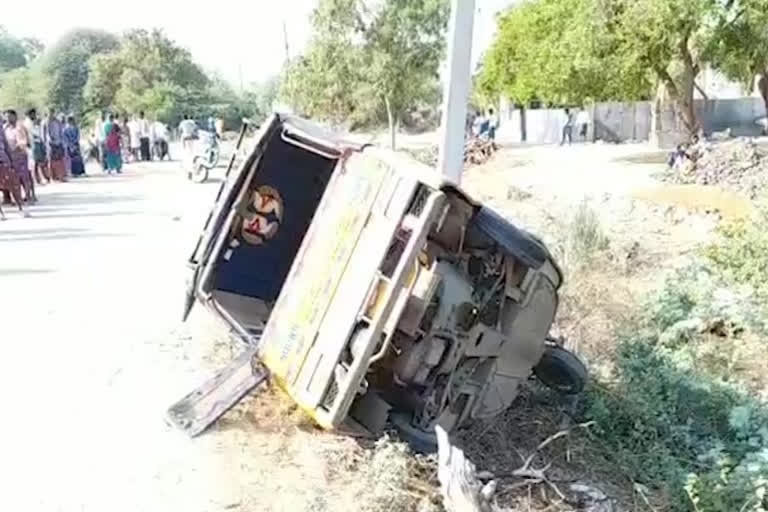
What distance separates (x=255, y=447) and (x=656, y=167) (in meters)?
23.1

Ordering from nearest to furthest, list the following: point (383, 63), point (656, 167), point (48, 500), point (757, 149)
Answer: point (48, 500) → point (757, 149) → point (656, 167) → point (383, 63)

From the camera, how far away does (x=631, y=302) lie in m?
9.62

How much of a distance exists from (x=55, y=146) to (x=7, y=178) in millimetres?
6064

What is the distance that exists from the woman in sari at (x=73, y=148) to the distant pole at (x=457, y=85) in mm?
12862

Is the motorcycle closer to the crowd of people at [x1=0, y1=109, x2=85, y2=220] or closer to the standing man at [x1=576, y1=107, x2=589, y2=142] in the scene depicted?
the crowd of people at [x1=0, y1=109, x2=85, y2=220]

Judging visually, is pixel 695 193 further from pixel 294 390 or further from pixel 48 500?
pixel 48 500

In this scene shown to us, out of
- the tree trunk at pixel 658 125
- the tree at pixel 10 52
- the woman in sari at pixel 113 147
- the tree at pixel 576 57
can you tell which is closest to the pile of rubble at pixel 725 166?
the tree at pixel 576 57

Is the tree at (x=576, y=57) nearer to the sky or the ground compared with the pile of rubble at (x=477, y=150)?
nearer to the sky

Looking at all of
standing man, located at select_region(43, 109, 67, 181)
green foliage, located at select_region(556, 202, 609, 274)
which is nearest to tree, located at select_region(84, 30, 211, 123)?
standing man, located at select_region(43, 109, 67, 181)

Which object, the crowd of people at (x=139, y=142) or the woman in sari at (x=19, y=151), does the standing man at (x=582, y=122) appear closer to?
the crowd of people at (x=139, y=142)

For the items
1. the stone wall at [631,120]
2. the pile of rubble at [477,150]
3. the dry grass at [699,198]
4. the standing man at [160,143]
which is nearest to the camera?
the dry grass at [699,198]

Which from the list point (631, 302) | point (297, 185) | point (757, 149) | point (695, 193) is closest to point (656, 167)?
point (757, 149)

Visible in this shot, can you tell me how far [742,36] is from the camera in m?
24.6

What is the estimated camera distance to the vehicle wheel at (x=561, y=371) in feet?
20.9
